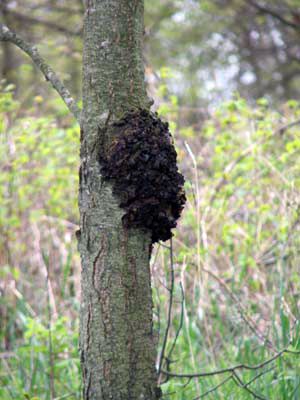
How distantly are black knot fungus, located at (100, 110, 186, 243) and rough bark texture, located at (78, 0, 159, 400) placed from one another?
0.03 meters

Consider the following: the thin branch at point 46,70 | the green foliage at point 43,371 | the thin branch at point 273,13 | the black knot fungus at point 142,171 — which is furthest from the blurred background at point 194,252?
the thin branch at point 273,13

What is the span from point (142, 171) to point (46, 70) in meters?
0.51

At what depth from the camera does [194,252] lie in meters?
2.97

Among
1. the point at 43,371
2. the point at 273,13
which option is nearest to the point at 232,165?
the point at 43,371

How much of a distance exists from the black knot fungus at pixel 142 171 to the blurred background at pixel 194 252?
1.19 ft

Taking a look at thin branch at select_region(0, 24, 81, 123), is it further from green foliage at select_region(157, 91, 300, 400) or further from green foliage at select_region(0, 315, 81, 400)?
green foliage at select_region(0, 315, 81, 400)

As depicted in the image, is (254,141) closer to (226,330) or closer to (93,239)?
(226,330)

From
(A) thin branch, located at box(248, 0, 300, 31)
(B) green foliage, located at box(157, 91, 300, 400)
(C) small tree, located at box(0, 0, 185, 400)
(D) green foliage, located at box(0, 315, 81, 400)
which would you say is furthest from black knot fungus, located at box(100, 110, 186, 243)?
(A) thin branch, located at box(248, 0, 300, 31)

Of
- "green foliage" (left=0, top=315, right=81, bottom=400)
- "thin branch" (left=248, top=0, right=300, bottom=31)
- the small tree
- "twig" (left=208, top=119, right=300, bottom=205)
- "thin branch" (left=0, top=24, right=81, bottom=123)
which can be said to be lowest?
"green foliage" (left=0, top=315, right=81, bottom=400)

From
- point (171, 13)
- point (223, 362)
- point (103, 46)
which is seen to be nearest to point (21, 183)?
point (223, 362)

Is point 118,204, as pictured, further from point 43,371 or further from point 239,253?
point 239,253

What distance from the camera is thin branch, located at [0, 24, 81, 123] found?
1.73 metres

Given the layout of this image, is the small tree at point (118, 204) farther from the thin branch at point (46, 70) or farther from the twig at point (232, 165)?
the twig at point (232, 165)

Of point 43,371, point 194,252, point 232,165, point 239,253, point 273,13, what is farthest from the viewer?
point 273,13
